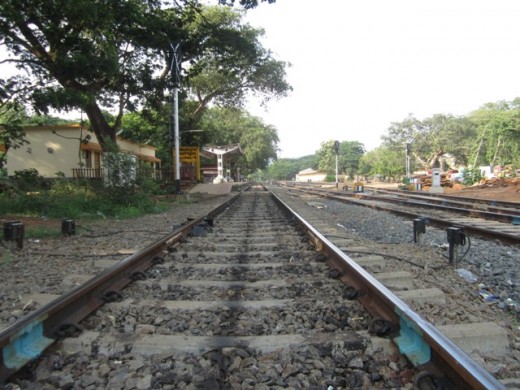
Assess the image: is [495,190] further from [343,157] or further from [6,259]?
[343,157]

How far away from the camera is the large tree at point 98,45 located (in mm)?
9703

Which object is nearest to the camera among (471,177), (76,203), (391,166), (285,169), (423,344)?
(423,344)

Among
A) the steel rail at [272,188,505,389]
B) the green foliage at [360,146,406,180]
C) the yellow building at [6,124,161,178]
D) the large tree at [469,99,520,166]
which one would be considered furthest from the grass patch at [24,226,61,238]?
the green foliage at [360,146,406,180]

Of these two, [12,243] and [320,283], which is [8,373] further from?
[12,243]

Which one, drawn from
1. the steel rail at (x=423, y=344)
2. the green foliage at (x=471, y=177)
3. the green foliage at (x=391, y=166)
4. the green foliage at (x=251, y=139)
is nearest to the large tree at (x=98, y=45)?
the steel rail at (x=423, y=344)

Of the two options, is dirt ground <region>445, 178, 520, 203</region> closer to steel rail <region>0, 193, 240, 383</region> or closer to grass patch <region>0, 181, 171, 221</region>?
grass patch <region>0, 181, 171, 221</region>

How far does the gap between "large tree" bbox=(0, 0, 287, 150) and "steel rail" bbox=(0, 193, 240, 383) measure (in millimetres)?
7452

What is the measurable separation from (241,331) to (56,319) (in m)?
1.15

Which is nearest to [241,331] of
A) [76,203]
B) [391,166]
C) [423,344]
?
[423,344]

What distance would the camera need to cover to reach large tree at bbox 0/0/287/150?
970 centimetres

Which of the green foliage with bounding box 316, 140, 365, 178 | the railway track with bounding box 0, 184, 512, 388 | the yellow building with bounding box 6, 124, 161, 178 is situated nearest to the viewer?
the railway track with bounding box 0, 184, 512, 388

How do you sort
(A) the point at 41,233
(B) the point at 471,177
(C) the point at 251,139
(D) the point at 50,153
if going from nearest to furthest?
(A) the point at 41,233, (D) the point at 50,153, (B) the point at 471,177, (C) the point at 251,139

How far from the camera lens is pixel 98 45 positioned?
40.3ft

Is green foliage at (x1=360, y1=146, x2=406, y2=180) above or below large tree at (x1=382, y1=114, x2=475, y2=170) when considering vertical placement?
below
